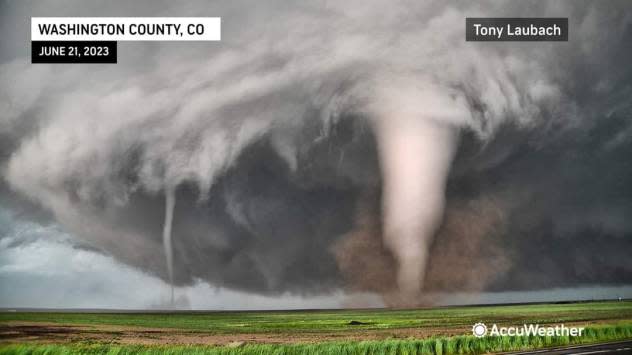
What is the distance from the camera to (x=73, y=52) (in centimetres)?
1091

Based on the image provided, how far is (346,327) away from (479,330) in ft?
6.98

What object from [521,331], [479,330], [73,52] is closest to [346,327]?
[479,330]

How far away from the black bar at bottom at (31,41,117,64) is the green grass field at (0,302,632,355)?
13.3ft

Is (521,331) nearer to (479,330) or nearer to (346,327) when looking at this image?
(479,330)

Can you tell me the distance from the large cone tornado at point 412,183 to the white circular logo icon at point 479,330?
1.16m

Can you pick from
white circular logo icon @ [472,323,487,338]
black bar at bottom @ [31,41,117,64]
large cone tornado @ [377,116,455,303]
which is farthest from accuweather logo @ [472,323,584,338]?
black bar at bottom @ [31,41,117,64]

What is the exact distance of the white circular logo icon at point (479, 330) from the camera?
10.7 m

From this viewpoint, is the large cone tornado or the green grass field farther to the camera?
the large cone tornado

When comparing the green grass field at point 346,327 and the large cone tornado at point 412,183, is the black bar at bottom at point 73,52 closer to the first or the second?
the green grass field at point 346,327

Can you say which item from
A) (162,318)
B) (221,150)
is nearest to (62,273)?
(162,318)

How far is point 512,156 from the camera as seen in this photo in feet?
35.9

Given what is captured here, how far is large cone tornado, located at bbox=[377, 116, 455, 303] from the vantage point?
1094cm

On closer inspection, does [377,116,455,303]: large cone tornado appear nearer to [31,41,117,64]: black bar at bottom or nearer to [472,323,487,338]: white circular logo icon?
[472,323,487,338]: white circular logo icon

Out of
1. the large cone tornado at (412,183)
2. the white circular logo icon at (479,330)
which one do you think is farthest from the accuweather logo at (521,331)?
the large cone tornado at (412,183)
